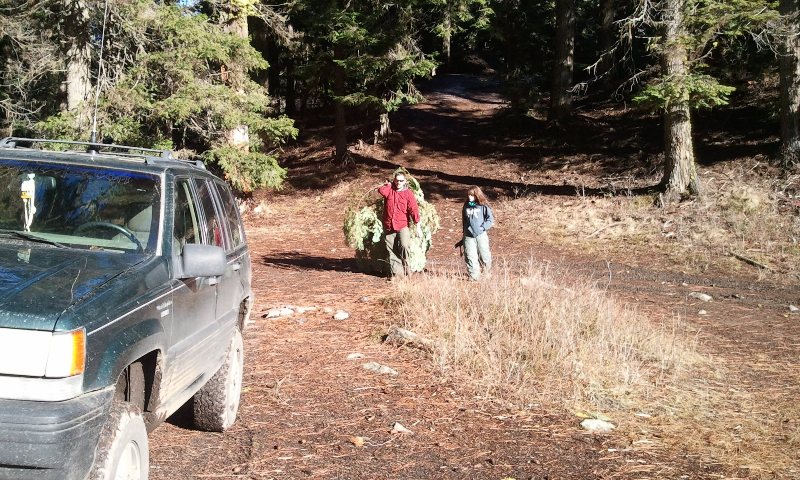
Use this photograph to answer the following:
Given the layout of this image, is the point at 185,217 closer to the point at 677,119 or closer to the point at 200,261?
the point at 200,261

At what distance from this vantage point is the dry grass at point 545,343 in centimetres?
629

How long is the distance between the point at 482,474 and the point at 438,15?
2119 centimetres

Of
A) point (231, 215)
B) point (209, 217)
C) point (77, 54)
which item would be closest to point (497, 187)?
point (77, 54)

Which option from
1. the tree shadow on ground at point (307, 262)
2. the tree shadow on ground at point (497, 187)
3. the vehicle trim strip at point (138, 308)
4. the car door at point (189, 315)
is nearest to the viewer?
the vehicle trim strip at point (138, 308)

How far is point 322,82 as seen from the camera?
27.1 metres

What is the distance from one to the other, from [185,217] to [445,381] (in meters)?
2.92

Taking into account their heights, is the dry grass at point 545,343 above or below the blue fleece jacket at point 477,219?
below

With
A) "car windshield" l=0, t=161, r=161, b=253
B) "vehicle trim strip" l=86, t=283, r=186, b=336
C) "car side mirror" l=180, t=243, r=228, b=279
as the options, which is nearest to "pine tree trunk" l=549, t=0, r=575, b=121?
"car windshield" l=0, t=161, r=161, b=253

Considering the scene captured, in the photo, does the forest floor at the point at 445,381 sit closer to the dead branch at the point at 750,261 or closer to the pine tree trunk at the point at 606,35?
the dead branch at the point at 750,261

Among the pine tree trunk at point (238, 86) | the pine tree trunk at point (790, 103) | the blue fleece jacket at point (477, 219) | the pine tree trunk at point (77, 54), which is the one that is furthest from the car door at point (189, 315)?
the pine tree trunk at point (790, 103)

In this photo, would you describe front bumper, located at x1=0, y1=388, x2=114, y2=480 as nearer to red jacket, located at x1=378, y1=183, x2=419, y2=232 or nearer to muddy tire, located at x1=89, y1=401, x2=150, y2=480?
muddy tire, located at x1=89, y1=401, x2=150, y2=480

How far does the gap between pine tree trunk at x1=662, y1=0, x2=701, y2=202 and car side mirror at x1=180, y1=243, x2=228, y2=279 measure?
14758mm

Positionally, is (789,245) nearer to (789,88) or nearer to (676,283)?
(676,283)

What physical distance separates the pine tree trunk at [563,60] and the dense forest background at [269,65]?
0.04 meters
